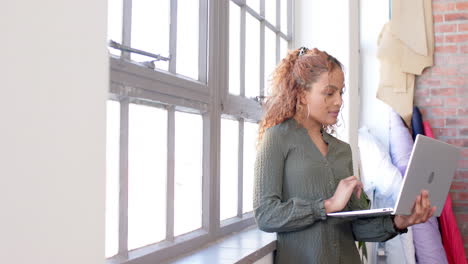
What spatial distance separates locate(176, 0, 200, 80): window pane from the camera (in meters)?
2.30

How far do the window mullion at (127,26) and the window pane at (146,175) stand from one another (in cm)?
19

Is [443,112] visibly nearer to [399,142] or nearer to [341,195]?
[399,142]

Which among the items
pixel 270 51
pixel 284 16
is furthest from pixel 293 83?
pixel 284 16

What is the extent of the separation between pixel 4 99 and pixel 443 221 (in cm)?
362

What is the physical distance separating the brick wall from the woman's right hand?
2.45 meters

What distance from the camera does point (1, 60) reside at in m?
0.94

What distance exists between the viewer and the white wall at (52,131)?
0.96m

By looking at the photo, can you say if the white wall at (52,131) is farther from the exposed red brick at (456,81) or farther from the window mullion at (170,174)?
the exposed red brick at (456,81)

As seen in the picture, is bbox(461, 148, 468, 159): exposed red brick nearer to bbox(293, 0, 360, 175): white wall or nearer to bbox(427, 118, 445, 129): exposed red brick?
bbox(427, 118, 445, 129): exposed red brick

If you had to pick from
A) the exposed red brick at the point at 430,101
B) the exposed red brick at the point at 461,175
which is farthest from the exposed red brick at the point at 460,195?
the exposed red brick at the point at 430,101

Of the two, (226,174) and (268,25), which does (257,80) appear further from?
(226,174)

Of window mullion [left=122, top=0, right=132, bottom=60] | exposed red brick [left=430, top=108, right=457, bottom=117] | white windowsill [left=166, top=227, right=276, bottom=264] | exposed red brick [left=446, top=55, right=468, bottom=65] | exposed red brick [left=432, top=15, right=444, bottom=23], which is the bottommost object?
white windowsill [left=166, top=227, right=276, bottom=264]

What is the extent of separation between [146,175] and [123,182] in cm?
21

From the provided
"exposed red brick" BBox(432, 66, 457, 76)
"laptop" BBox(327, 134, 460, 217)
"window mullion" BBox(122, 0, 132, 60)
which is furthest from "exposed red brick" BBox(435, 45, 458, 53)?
"window mullion" BBox(122, 0, 132, 60)
